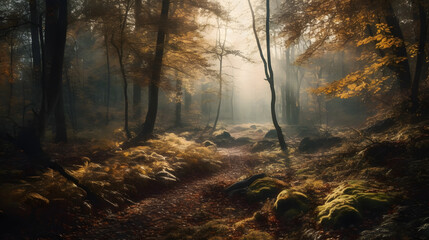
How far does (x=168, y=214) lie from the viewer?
19.2 feet

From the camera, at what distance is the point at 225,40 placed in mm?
24906

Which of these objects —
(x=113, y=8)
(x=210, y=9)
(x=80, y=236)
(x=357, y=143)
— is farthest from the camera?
(x=210, y=9)

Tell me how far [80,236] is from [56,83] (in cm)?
713

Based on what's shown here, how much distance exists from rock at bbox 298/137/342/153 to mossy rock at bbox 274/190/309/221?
9.18m

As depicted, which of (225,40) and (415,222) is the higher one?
(225,40)

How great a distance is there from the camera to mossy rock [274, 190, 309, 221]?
5020 millimetres

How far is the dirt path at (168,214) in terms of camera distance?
4.79 metres

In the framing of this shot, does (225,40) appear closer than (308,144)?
No

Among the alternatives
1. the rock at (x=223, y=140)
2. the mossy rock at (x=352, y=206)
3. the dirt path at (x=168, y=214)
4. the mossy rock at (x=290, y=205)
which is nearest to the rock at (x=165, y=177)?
the dirt path at (x=168, y=214)

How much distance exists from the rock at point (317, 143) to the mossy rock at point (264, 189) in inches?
310

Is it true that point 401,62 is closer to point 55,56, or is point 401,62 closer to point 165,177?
point 165,177

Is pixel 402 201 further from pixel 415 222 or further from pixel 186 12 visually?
pixel 186 12

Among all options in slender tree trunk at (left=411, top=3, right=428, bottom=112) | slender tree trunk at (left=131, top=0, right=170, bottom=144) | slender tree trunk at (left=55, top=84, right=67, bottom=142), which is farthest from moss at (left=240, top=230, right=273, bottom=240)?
slender tree trunk at (left=55, top=84, right=67, bottom=142)

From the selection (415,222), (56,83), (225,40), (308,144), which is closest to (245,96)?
(225,40)
